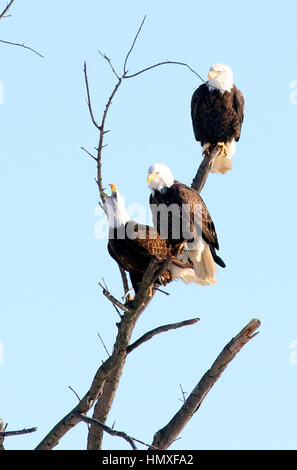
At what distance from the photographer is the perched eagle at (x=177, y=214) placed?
7.57m

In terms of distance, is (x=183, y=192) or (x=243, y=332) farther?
(x=183, y=192)

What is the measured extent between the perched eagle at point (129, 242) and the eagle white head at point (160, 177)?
248mm

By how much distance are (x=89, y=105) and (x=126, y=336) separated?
4.49 ft

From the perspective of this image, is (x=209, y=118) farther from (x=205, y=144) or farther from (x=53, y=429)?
(x=53, y=429)

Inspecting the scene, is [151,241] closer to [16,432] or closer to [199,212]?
[199,212]

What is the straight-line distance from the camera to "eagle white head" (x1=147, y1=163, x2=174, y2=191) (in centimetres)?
760

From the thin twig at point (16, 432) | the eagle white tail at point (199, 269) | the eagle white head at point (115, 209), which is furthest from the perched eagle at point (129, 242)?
the thin twig at point (16, 432)

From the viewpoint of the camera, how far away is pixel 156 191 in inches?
302

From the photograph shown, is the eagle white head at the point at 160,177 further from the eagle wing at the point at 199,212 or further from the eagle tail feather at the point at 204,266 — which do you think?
the eagle tail feather at the point at 204,266

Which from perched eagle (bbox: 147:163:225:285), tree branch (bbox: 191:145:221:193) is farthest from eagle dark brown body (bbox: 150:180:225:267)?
tree branch (bbox: 191:145:221:193)

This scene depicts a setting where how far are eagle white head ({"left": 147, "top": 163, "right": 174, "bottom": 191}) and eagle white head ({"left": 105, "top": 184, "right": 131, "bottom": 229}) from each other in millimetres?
239

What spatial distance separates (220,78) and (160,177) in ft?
7.76

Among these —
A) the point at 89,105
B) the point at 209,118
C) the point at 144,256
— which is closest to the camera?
the point at 89,105
